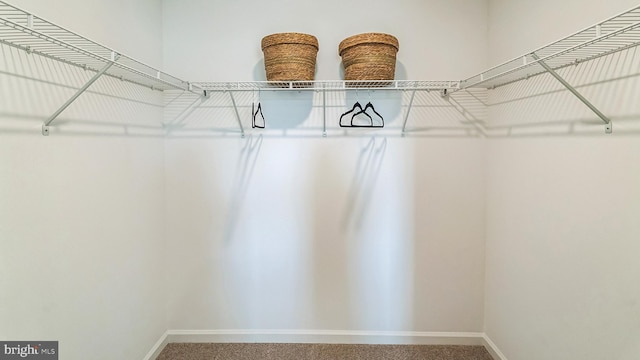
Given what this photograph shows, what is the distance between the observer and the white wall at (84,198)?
43.5 inches

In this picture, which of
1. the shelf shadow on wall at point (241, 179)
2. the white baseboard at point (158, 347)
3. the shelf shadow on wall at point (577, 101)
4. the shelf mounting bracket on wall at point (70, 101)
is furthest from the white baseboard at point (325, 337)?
the shelf mounting bracket on wall at point (70, 101)

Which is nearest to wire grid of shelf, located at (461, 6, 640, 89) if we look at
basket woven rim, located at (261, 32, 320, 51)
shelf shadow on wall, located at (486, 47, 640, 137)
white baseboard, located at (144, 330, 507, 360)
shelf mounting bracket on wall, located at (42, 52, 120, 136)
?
shelf shadow on wall, located at (486, 47, 640, 137)

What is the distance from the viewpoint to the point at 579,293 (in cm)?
130

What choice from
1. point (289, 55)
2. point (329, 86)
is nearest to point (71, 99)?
point (289, 55)

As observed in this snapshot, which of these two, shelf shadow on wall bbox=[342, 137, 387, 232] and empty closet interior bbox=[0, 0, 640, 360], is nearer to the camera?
empty closet interior bbox=[0, 0, 640, 360]

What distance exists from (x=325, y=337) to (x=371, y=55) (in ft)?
6.14

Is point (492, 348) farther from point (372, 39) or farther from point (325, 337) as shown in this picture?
point (372, 39)

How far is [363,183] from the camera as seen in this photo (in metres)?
2.07

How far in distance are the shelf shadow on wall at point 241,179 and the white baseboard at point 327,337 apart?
2.27 ft

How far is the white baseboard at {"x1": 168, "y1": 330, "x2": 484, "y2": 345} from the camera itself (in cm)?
209

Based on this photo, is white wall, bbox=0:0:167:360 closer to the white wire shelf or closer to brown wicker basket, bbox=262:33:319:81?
the white wire shelf

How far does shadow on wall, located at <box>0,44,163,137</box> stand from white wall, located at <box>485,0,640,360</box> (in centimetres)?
222

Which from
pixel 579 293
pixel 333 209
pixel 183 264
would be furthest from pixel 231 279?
pixel 579 293

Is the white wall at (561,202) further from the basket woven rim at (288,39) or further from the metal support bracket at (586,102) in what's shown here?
the basket woven rim at (288,39)
